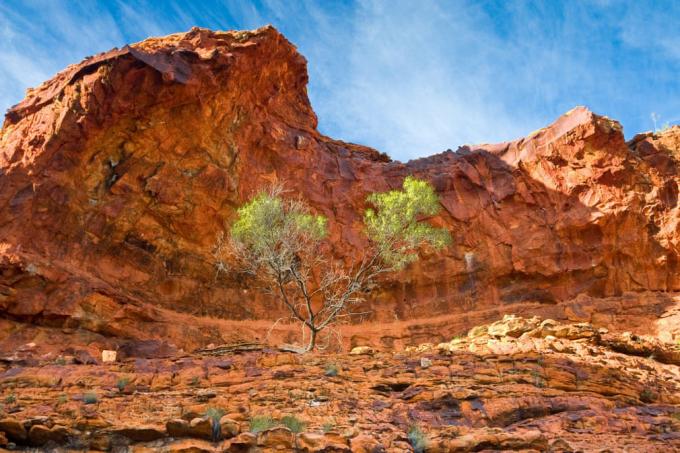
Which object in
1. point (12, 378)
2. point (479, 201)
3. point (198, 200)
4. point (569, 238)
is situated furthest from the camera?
point (479, 201)

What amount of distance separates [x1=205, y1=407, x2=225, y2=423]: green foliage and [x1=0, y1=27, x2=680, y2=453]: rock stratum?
128 millimetres

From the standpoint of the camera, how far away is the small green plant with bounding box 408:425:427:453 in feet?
32.4

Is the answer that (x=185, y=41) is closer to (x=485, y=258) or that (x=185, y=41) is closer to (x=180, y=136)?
(x=180, y=136)

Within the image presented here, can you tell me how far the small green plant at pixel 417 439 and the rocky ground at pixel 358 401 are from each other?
3 cm

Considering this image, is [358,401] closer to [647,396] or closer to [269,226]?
[647,396]

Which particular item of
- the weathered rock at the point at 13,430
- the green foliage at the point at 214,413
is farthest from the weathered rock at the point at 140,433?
the weathered rock at the point at 13,430

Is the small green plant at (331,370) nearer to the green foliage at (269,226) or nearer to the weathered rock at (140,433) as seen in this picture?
the weathered rock at (140,433)

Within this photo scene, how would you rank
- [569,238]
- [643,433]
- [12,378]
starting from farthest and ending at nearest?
[569,238], [12,378], [643,433]

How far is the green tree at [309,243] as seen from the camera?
794 inches

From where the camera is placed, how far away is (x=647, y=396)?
46.3ft

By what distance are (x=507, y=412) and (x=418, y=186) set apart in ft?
39.7

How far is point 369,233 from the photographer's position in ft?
81.6

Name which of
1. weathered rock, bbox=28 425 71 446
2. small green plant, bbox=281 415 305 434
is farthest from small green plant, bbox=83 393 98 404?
small green plant, bbox=281 415 305 434

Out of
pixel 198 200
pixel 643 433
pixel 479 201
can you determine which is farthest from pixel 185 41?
pixel 643 433
